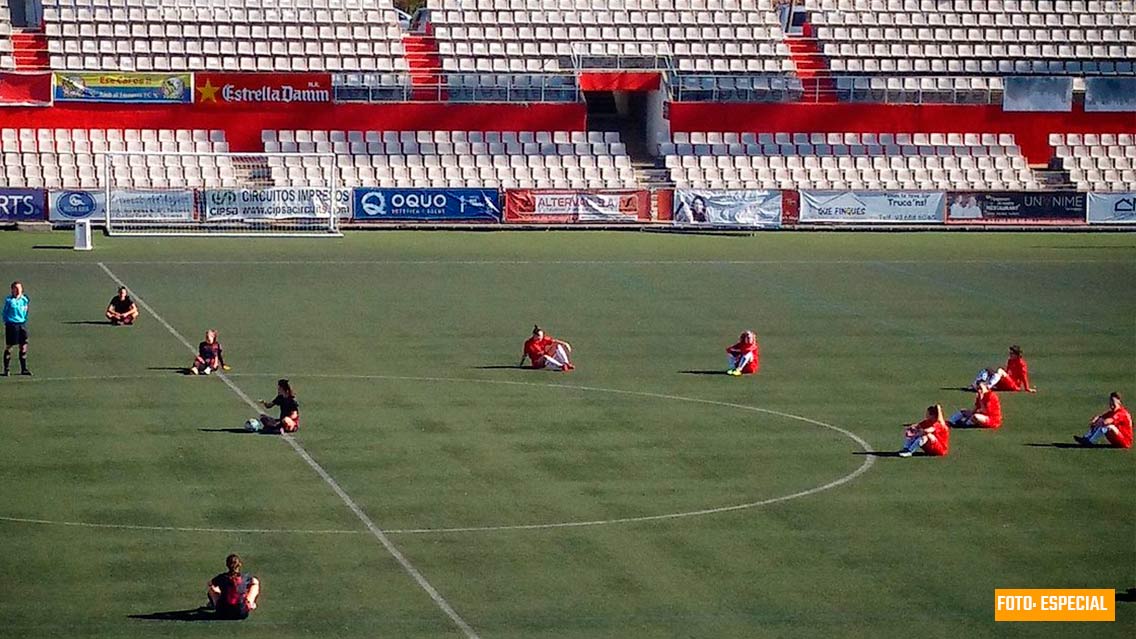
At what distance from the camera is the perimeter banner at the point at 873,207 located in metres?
67.1

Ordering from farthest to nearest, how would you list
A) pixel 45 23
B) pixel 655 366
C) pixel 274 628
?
pixel 45 23, pixel 655 366, pixel 274 628

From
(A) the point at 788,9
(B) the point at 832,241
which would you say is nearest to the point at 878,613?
(B) the point at 832,241

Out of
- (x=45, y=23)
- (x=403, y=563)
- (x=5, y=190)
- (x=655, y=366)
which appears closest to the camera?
(x=403, y=563)

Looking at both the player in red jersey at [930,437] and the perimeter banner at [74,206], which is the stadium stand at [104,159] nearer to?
the perimeter banner at [74,206]

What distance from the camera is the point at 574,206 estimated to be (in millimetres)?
65812

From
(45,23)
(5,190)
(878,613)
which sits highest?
(45,23)

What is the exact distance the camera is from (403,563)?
22672 mm

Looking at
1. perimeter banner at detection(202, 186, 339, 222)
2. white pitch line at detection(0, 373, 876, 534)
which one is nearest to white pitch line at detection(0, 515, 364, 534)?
white pitch line at detection(0, 373, 876, 534)

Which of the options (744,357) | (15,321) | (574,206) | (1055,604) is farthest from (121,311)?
(574,206)

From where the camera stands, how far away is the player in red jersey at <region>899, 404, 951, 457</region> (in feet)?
96.2

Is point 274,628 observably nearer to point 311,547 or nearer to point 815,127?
point 311,547

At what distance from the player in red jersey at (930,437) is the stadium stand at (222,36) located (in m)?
45.5

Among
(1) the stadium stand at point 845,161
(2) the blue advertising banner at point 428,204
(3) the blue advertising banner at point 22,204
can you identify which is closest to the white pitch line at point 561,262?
(3) the blue advertising banner at point 22,204

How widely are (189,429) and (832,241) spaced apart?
36165 mm
